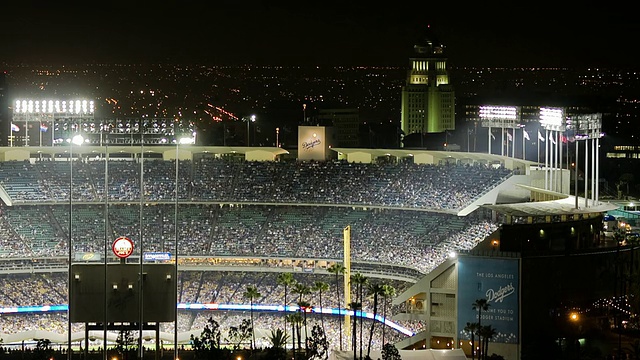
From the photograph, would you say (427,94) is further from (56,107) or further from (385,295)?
(385,295)

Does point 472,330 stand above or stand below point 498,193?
below

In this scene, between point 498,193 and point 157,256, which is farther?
point 498,193

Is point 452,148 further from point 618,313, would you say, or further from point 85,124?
point 618,313

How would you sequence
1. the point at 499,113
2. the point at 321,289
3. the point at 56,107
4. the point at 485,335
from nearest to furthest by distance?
1. the point at 485,335
2. the point at 321,289
3. the point at 499,113
4. the point at 56,107

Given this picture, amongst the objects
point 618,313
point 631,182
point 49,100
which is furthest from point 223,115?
point 618,313

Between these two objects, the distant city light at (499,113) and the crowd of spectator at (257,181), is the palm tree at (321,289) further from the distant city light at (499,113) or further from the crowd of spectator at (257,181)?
the distant city light at (499,113)

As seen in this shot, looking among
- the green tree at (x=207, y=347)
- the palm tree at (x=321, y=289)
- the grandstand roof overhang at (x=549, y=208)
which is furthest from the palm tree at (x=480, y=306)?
the green tree at (x=207, y=347)

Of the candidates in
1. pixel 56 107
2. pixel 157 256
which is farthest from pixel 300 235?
pixel 56 107
